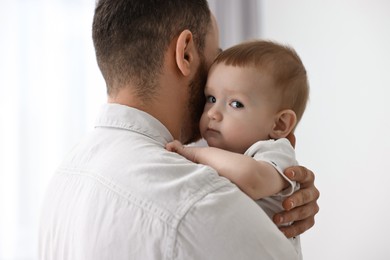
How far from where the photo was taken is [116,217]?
92 cm

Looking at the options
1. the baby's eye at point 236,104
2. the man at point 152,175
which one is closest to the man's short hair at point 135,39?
the man at point 152,175

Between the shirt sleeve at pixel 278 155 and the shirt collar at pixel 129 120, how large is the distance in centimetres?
23

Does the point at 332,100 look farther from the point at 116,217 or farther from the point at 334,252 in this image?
the point at 116,217

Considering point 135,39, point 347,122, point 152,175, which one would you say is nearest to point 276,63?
point 135,39

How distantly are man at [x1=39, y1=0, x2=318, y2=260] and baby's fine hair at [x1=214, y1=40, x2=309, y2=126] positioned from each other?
61mm

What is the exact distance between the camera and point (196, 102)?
1360 mm

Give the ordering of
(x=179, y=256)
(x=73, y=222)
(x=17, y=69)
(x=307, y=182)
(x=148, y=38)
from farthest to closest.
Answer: (x=17, y=69)
(x=307, y=182)
(x=148, y=38)
(x=73, y=222)
(x=179, y=256)

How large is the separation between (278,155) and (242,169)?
0.61 feet

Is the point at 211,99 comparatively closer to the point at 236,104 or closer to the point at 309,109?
the point at 236,104

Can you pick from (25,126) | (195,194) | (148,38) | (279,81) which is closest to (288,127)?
(279,81)

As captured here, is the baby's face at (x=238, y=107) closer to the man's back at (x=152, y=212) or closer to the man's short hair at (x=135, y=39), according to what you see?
the man's short hair at (x=135, y=39)

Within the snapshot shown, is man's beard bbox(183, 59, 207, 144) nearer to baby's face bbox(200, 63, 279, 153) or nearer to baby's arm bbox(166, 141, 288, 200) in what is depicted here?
baby's face bbox(200, 63, 279, 153)

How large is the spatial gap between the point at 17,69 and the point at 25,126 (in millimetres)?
295

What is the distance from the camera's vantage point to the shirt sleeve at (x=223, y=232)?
87 centimetres
